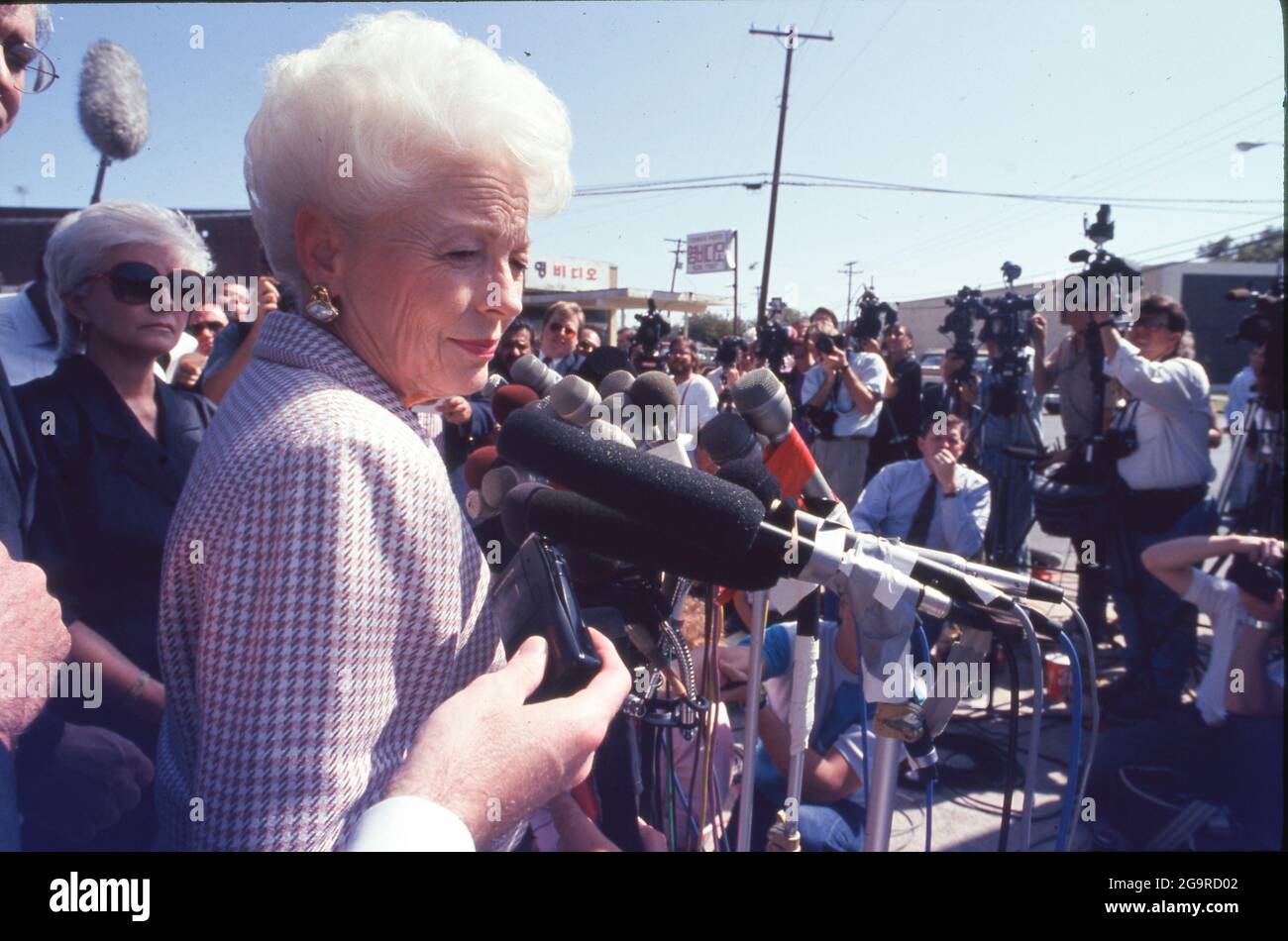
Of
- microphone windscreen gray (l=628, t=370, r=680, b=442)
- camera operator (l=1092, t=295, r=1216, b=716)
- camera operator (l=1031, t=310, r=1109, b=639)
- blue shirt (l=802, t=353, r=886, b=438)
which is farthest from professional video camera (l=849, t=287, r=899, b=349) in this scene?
microphone windscreen gray (l=628, t=370, r=680, b=442)

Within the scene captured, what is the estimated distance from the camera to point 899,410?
6203mm

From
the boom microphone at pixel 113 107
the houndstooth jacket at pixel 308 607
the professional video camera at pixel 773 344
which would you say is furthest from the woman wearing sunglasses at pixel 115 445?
the professional video camera at pixel 773 344

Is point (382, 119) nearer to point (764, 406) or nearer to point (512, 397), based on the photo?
point (764, 406)

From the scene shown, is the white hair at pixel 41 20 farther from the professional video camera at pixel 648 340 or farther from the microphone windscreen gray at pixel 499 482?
the professional video camera at pixel 648 340

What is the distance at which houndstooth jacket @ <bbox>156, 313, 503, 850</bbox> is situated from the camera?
2.26 ft

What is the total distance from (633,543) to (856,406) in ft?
16.7

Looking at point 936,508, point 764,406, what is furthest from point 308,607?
point 936,508

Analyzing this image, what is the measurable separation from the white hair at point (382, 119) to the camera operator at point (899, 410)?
17.3ft

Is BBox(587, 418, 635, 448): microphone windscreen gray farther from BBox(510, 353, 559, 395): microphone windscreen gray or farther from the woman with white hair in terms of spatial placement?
BBox(510, 353, 559, 395): microphone windscreen gray

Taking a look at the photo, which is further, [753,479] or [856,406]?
[856,406]

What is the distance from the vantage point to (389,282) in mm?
938

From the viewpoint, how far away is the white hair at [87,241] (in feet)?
5.94

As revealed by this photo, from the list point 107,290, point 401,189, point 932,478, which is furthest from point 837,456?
point 401,189
